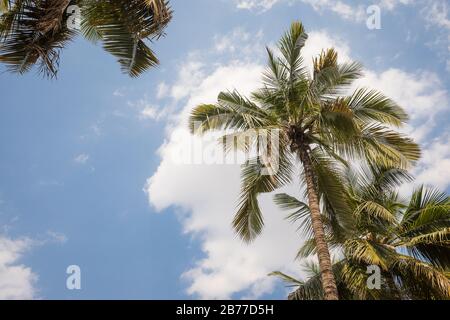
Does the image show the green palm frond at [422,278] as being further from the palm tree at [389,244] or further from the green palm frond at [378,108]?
the green palm frond at [378,108]

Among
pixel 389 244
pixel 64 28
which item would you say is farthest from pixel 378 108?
pixel 64 28

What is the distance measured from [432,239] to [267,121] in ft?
21.5

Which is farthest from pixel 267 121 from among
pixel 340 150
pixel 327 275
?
pixel 327 275

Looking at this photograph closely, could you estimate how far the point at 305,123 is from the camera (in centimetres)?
1205

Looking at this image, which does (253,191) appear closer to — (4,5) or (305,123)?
(305,123)

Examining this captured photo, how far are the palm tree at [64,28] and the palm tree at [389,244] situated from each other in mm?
7144

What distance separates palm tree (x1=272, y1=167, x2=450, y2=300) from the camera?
12367 millimetres

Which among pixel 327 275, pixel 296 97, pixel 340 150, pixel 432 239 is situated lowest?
pixel 327 275

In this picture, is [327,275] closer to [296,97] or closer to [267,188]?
[267,188]

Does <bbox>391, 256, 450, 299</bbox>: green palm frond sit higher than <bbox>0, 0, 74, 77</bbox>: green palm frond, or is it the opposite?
<bbox>0, 0, 74, 77</bbox>: green palm frond

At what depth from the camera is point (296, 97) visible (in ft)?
40.8

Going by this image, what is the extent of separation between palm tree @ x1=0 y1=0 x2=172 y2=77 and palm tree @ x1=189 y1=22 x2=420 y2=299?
378cm

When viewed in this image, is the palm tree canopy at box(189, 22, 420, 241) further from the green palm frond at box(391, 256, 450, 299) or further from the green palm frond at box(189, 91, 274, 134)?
the green palm frond at box(391, 256, 450, 299)

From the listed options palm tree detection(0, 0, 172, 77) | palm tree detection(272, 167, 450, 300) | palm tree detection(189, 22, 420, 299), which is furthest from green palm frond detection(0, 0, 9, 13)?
palm tree detection(272, 167, 450, 300)
